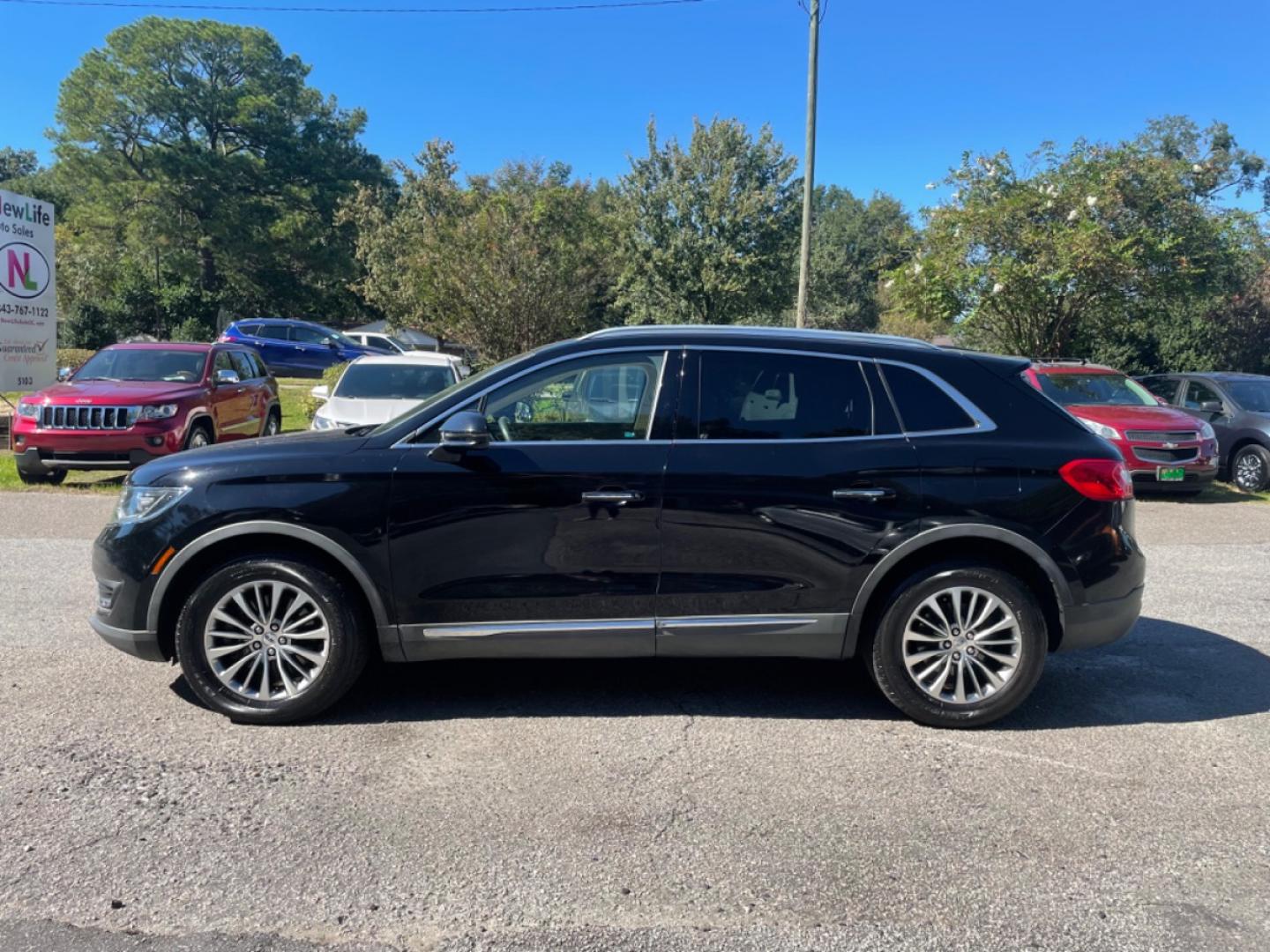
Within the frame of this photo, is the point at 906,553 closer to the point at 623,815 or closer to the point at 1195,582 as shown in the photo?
the point at 623,815

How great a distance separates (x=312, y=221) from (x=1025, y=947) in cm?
4602

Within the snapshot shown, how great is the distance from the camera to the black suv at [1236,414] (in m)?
12.7

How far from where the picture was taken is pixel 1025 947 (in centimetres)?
276

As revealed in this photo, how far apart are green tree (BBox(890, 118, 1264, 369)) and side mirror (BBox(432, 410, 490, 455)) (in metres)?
14.7

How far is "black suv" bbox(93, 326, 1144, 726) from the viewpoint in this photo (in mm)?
4184

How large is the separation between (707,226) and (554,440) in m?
25.2

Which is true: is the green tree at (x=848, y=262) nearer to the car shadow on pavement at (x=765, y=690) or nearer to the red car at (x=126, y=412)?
the red car at (x=126, y=412)

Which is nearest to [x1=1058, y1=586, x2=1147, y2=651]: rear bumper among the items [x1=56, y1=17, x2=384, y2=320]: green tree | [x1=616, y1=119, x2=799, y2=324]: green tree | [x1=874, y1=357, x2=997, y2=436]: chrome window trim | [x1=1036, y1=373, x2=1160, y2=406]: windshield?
[x1=874, y1=357, x2=997, y2=436]: chrome window trim

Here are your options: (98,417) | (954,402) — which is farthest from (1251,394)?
(98,417)

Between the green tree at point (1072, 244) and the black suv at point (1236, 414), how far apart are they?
3146mm

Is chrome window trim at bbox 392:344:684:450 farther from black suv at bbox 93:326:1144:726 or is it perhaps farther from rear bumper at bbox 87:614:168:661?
rear bumper at bbox 87:614:168:661

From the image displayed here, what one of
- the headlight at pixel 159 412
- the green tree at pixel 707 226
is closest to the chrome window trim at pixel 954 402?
the headlight at pixel 159 412

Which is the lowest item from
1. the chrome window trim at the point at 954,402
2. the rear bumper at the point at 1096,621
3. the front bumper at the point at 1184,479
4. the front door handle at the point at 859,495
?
the rear bumper at the point at 1096,621

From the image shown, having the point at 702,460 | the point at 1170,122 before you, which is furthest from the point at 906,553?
the point at 1170,122
